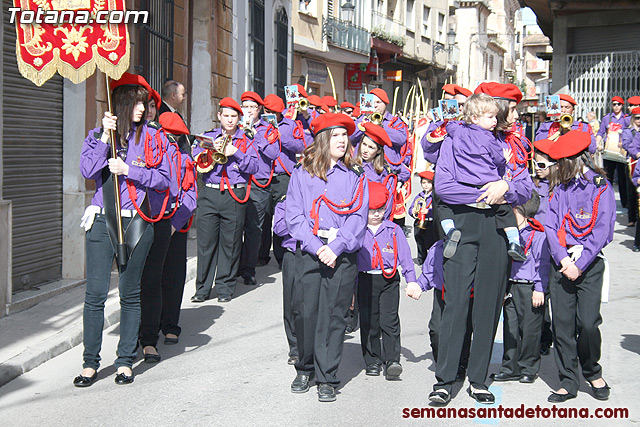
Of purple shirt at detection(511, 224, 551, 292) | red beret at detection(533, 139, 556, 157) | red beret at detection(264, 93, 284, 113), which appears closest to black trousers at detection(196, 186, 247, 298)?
red beret at detection(264, 93, 284, 113)

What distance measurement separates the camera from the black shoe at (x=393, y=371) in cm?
652

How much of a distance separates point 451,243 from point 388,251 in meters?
0.90

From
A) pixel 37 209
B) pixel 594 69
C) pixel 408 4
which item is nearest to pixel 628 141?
pixel 594 69

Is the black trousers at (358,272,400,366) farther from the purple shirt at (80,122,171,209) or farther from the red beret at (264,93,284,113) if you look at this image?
the red beret at (264,93,284,113)

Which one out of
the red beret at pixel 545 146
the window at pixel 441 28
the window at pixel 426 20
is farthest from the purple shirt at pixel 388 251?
the window at pixel 441 28

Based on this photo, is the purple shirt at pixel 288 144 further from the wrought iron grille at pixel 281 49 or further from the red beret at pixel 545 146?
the wrought iron grille at pixel 281 49

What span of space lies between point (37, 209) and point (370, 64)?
26384mm

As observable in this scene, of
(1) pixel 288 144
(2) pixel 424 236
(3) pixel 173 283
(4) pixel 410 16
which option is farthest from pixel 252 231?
(4) pixel 410 16

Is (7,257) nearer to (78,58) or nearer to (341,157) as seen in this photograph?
(78,58)

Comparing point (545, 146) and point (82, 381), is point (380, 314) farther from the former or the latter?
point (82, 381)

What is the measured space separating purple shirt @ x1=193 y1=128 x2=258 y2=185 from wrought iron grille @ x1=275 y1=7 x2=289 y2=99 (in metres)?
12.1

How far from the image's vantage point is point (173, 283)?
7863mm

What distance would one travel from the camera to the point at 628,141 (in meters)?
15.4

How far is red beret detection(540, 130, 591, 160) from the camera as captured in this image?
6028 mm
